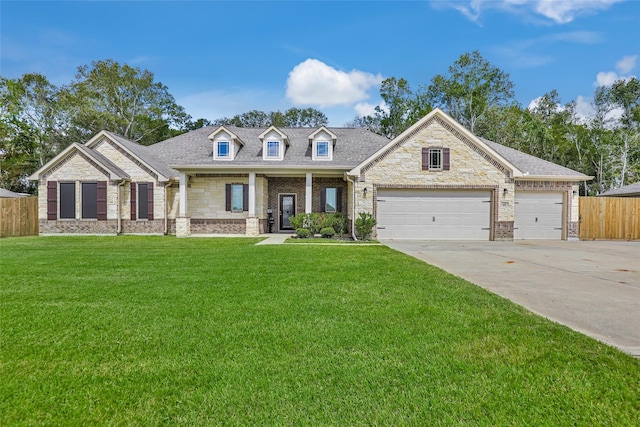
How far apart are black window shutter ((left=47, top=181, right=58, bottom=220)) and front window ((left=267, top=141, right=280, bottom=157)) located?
11.2 metres

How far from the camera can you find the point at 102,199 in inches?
669

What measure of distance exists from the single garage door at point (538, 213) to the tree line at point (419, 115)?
1795 centimetres

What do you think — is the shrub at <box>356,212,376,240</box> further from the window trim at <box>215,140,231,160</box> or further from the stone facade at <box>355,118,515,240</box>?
the window trim at <box>215,140,231,160</box>

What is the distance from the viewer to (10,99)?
27672 mm

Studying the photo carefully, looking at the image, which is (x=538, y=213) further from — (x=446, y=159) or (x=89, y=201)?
(x=89, y=201)

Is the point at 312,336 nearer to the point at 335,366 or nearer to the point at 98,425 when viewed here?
the point at 335,366

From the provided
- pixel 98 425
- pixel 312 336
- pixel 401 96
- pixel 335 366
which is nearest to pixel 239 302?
pixel 312 336

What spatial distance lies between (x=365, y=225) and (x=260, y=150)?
8.25 m

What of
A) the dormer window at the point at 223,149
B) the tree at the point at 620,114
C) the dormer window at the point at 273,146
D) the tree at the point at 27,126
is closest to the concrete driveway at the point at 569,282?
the dormer window at the point at 273,146

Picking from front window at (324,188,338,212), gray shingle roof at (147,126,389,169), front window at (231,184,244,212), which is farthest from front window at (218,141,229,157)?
front window at (324,188,338,212)

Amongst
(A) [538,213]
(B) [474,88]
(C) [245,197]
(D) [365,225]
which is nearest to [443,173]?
(D) [365,225]

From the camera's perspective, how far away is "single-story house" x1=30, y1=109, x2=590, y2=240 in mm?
15031

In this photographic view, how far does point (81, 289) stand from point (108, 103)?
36043 millimetres

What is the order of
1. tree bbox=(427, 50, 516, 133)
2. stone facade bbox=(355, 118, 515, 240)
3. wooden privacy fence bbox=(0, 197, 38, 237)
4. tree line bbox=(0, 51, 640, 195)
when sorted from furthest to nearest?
1. tree bbox=(427, 50, 516, 133)
2. tree line bbox=(0, 51, 640, 195)
3. wooden privacy fence bbox=(0, 197, 38, 237)
4. stone facade bbox=(355, 118, 515, 240)
